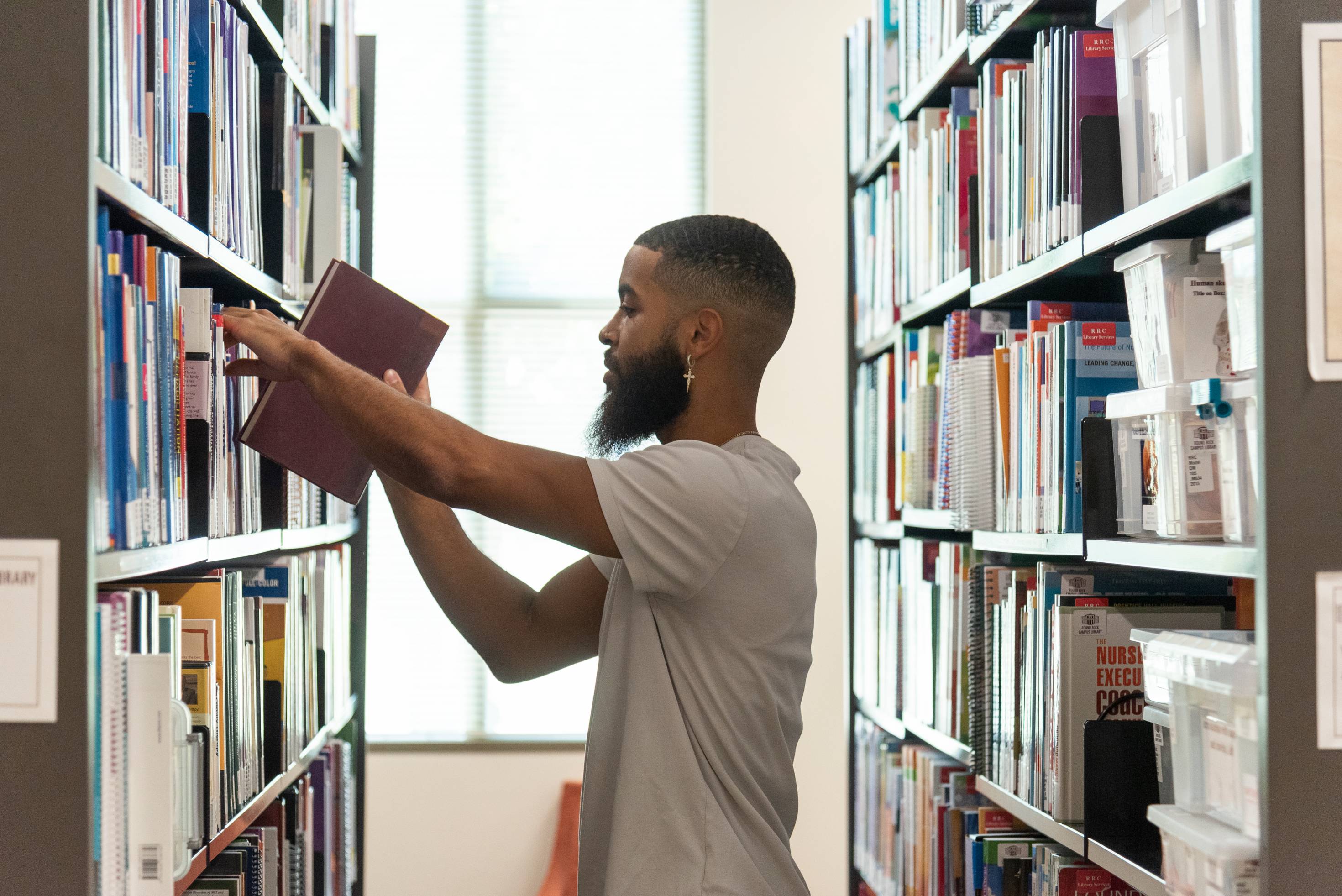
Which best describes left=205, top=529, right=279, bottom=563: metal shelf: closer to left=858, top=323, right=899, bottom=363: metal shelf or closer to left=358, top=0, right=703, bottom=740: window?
left=858, top=323, right=899, bottom=363: metal shelf

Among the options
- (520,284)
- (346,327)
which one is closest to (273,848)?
(346,327)

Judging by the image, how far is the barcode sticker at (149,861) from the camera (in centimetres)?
110

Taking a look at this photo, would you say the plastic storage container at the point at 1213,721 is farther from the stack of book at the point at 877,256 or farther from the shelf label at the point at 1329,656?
the stack of book at the point at 877,256

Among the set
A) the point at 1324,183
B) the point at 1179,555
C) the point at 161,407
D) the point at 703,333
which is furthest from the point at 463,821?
the point at 1324,183

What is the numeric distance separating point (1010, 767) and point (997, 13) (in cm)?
121

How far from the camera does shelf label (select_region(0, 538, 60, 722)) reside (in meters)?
0.98

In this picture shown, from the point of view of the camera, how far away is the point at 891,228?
105 inches

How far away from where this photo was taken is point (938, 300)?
2.21m

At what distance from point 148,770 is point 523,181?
3.11 meters

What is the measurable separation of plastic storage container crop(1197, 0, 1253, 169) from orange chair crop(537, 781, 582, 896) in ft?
9.54

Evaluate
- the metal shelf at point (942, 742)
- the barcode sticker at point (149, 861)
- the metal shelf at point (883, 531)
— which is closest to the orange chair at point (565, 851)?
the metal shelf at point (883, 531)

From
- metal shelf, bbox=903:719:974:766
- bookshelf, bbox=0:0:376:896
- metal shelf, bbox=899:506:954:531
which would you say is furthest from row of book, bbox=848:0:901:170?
bookshelf, bbox=0:0:376:896

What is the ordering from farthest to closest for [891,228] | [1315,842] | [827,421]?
1. [827,421]
2. [891,228]
3. [1315,842]

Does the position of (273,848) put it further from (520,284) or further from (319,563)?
(520,284)
